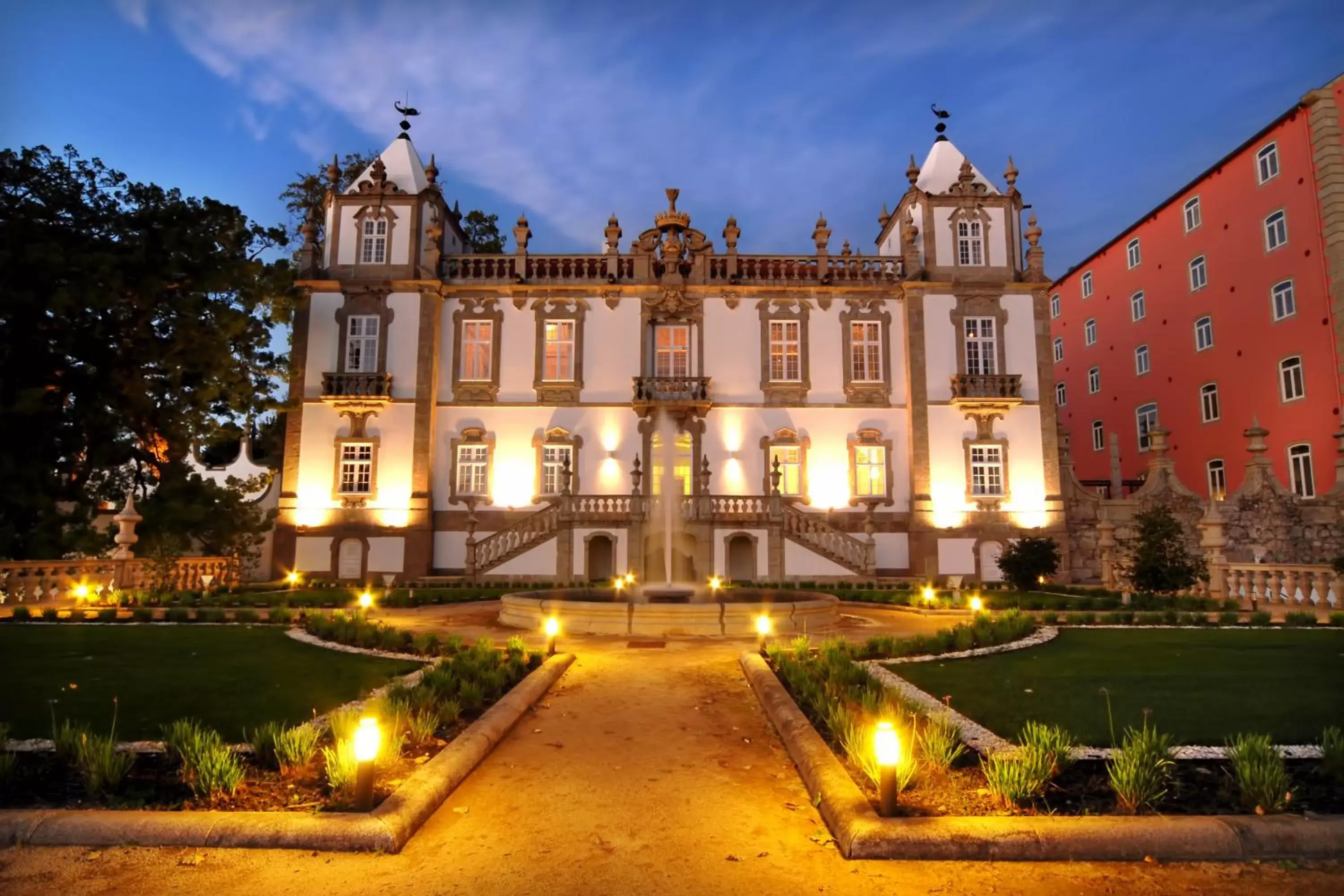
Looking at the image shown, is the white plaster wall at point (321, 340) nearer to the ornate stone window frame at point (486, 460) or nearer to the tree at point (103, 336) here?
the tree at point (103, 336)

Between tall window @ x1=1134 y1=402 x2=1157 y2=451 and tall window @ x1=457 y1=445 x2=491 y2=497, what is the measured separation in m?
30.0

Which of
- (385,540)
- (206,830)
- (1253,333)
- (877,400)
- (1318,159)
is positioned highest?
(1318,159)

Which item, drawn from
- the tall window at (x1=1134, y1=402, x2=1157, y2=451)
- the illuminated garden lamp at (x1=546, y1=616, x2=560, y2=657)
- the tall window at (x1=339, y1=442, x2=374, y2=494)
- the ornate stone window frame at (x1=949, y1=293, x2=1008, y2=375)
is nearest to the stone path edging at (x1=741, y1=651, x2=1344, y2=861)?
the illuminated garden lamp at (x1=546, y1=616, x2=560, y2=657)

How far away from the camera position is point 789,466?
91.9ft

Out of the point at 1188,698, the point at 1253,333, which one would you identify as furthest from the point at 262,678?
the point at 1253,333

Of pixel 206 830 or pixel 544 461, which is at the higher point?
pixel 544 461

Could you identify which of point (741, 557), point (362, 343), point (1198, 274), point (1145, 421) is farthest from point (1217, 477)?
point (362, 343)

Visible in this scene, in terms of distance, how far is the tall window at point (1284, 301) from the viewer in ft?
92.5

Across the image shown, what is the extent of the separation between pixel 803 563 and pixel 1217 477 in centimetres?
1980

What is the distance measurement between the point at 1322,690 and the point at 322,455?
27.7m

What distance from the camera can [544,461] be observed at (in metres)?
28.0

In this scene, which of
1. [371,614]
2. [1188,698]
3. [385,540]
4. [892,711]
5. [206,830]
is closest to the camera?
[206,830]

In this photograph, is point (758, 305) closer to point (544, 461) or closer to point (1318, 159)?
point (544, 461)

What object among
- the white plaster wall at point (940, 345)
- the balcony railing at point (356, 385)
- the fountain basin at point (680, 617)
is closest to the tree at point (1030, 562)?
the white plaster wall at point (940, 345)
